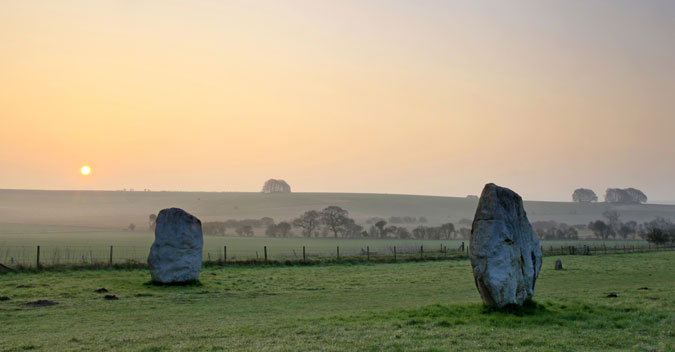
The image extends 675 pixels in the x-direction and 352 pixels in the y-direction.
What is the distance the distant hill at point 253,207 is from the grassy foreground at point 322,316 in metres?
108

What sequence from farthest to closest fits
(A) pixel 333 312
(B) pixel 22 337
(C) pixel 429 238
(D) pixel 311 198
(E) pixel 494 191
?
1. (D) pixel 311 198
2. (C) pixel 429 238
3. (A) pixel 333 312
4. (E) pixel 494 191
5. (B) pixel 22 337

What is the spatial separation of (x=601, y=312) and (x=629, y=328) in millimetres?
2217

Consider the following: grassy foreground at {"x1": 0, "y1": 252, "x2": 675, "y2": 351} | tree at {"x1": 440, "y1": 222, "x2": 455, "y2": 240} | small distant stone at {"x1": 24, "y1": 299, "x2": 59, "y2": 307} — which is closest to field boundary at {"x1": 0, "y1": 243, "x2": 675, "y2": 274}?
grassy foreground at {"x1": 0, "y1": 252, "x2": 675, "y2": 351}

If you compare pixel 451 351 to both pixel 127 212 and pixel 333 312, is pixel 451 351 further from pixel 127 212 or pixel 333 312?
pixel 127 212

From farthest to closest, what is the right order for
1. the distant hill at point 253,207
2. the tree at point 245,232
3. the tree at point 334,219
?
the distant hill at point 253,207, the tree at point 245,232, the tree at point 334,219

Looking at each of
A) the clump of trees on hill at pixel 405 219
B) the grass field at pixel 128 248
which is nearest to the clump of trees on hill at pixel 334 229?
the grass field at pixel 128 248

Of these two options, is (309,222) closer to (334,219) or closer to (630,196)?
(334,219)

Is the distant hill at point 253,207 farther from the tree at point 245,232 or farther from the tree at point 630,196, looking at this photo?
the tree at point 245,232

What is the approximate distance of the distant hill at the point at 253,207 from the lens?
484 feet

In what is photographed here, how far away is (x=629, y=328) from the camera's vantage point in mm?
14883

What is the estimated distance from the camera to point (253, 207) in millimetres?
161500

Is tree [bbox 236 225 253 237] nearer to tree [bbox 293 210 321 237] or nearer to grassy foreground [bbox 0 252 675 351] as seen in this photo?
tree [bbox 293 210 321 237]

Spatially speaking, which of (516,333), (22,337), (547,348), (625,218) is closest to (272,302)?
(22,337)

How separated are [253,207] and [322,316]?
145 metres
